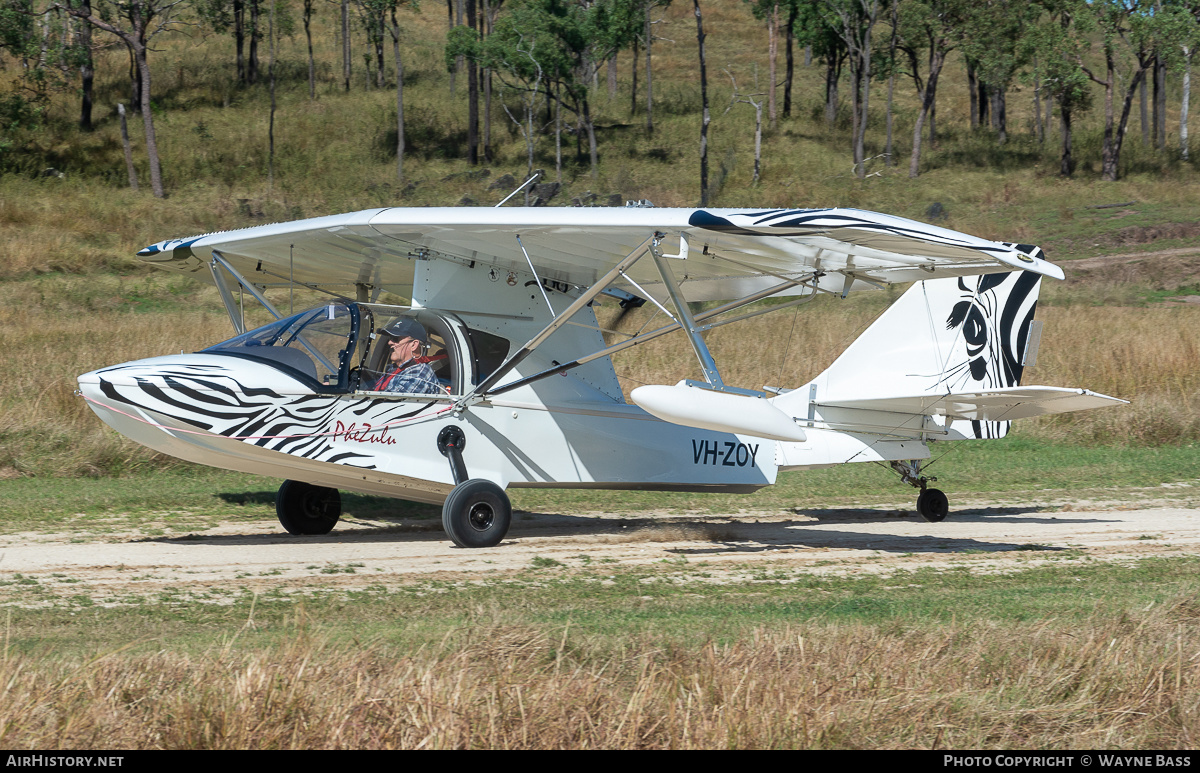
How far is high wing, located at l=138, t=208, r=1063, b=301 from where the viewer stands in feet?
27.7

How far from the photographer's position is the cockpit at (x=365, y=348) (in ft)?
31.0

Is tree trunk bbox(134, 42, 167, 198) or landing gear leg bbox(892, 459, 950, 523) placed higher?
tree trunk bbox(134, 42, 167, 198)

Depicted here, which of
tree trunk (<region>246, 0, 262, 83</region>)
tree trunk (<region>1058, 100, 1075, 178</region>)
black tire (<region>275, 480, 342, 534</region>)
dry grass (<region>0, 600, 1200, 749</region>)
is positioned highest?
tree trunk (<region>246, 0, 262, 83</region>)

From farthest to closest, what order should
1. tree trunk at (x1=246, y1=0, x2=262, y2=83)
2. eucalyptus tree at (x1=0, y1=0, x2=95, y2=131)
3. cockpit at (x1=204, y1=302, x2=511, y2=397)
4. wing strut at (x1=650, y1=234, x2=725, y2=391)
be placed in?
1. tree trunk at (x1=246, y1=0, x2=262, y2=83)
2. eucalyptus tree at (x1=0, y1=0, x2=95, y2=131)
3. cockpit at (x1=204, y1=302, x2=511, y2=397)
4. wing strut at (x1=650, y1=234, x2=725, y2=391)

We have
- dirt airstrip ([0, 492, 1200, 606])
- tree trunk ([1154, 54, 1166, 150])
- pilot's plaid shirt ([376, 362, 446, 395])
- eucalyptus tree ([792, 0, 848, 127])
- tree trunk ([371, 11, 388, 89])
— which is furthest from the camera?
tree trunk ([371, 11, 388, 89])

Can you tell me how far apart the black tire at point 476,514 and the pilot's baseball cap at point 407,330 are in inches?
59.6

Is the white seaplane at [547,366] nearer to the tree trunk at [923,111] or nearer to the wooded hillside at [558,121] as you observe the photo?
the wooded hillside at [558,121]

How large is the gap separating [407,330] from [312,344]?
0.93 metres

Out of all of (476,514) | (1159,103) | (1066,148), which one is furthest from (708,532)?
(1159,103)

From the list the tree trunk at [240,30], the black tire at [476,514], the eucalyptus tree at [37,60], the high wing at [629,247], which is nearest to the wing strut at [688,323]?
the high wing at [629,247]

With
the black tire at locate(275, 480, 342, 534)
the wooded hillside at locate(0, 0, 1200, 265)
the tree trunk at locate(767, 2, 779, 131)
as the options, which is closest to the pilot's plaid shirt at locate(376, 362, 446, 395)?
the black tire at locate(275, 480, 342, 534)

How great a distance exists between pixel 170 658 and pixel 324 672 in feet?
2.59

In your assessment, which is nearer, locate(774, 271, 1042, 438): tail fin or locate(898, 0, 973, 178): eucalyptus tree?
locate(774, 271, 1042, 438): tail fin

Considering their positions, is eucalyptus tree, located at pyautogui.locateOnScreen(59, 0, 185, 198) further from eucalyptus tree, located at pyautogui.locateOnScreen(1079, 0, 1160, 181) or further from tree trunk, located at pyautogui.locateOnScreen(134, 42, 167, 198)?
eucalyptus tree, located at pyautogui.locateOnScreen(1079, 0, 1160, 181)
